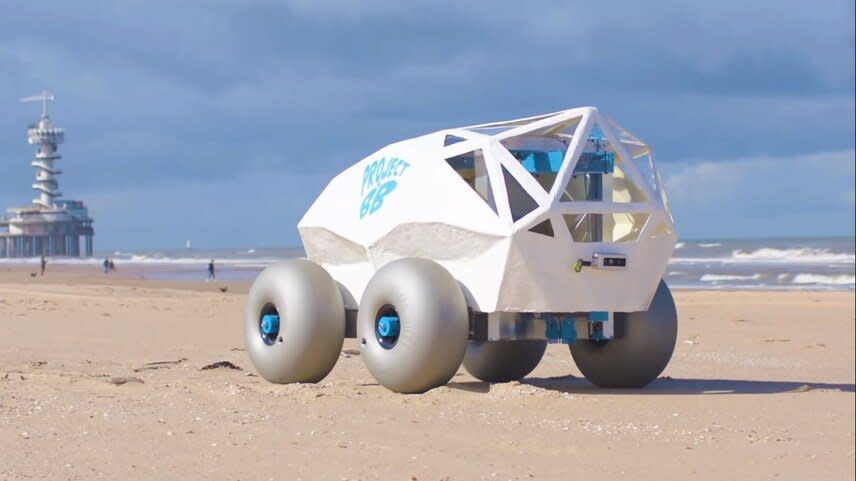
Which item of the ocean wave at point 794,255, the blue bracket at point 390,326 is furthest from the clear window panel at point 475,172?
the ocean wave at point 794,255

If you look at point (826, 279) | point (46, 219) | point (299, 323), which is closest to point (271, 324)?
point (299, 323)

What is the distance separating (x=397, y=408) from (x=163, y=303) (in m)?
18.3

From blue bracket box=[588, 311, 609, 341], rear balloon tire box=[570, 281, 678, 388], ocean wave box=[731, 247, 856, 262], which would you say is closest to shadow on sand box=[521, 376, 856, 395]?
rear balloon tire box=[570, 281, 678, 388]

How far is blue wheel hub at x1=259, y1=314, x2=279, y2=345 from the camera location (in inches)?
543

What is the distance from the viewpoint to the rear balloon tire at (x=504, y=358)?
15.0 meters

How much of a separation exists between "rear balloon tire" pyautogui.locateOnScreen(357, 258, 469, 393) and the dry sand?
0.24 meters

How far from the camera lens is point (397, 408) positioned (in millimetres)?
11289

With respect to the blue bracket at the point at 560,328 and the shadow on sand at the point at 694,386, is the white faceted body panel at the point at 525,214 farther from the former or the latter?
the shadow on sand at the point at 694,386

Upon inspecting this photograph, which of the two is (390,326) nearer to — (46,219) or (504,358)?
(504,358)

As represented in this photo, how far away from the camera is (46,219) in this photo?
120875 mm

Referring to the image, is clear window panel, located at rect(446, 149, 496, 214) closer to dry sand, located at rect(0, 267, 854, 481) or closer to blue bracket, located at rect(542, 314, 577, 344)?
blue bracket, located at rect(542, 314, 577, 344)

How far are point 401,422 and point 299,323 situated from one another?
10.2 ft

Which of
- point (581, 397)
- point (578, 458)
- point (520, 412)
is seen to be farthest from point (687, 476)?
point (581, 397)

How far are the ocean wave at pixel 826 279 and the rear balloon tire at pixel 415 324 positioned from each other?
4064 centimetres
